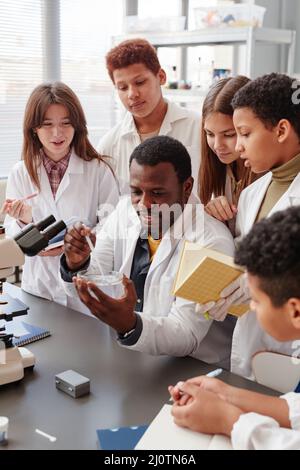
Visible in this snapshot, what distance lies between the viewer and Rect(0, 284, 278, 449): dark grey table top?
1.03m

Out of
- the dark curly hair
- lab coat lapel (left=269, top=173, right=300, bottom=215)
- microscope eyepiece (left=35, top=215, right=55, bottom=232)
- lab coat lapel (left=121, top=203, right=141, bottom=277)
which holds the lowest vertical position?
lab coat lapel (left=121, top=203, right=141, bottom=277)

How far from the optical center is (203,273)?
1155 millimetres

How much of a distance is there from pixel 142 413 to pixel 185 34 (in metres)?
2.94

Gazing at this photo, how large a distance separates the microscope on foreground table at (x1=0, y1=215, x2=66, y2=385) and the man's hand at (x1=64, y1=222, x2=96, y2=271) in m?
0.17

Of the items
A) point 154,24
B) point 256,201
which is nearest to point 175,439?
point 256,201

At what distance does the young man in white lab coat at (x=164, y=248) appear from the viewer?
1342 mm

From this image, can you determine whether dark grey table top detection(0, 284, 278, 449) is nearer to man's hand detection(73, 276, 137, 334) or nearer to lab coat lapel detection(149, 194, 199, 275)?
man's hand detection(73, 276, 137, 334)

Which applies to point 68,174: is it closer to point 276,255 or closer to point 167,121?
point 167,121

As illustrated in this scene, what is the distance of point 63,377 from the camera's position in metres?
1.17

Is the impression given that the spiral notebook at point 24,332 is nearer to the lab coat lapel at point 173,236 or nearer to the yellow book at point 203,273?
the lab coat lapel at point 173,236

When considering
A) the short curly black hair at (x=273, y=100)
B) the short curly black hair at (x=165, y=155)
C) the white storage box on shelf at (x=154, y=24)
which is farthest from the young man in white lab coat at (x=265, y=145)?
the white storage box on shelf at (x=154, y=24)

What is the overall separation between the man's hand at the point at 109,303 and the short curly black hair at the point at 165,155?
0.42 meters

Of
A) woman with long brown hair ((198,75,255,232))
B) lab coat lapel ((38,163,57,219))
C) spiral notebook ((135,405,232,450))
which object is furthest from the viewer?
lab coat lapel ((38,163,57,219))

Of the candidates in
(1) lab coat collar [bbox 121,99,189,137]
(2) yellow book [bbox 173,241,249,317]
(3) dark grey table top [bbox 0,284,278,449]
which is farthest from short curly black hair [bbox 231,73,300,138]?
(1) lab coat collar [bbox 121,99,189,137]
